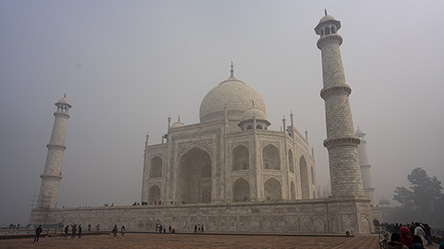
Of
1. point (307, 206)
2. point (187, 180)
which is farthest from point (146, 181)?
point (307, 206)

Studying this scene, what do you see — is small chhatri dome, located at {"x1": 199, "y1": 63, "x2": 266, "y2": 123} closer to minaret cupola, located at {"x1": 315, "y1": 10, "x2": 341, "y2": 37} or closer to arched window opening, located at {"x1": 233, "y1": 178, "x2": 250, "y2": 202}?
arched window opening, located at {"x1": 233, "y1": 178, "x2": 250, "y2": 202}

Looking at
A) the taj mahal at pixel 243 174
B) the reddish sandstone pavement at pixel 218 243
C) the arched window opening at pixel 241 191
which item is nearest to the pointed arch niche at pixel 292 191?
the taj mahal at pixel 243 174

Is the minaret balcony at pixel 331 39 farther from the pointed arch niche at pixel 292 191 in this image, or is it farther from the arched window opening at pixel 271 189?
the pointed arch niche at pixel 292 191

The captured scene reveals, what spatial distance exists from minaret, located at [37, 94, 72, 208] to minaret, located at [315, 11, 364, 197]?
25255 mm

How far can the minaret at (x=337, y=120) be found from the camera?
51.6 feet

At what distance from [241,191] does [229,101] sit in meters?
10.2

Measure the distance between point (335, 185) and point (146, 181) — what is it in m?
18.9

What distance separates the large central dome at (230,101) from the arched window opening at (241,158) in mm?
4508

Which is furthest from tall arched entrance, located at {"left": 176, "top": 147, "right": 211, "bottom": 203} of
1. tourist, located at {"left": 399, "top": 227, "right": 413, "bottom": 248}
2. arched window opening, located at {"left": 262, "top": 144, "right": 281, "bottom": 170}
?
tourist, located at {"left": 399, "top": 227, "right": 413, "bottom": 248}

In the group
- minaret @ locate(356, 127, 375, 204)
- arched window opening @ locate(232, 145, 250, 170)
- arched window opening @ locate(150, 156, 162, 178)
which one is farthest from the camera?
minaret @ locate(356, 127, 375, 204)

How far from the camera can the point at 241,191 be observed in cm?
2658

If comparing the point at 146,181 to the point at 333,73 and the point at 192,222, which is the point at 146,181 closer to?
the point at 192,222

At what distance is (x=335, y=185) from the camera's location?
1596 centimetres

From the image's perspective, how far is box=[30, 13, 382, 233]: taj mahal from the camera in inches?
636
